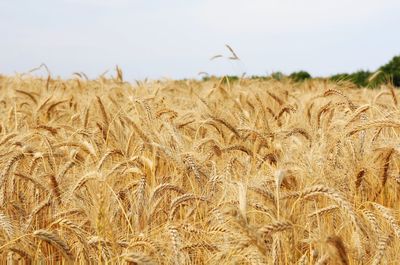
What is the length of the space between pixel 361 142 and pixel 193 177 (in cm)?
85

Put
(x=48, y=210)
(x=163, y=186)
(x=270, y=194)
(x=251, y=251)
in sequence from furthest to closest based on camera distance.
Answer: (x=48, y=210)
(x=163, y=186)
(x=270, y=194)
(x=251, y=251)

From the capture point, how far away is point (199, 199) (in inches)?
87.4

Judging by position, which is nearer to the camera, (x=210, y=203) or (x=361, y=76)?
(x=210, y=203)

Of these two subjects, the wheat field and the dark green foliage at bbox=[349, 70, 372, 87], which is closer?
the wheat field

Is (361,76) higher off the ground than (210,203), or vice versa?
(361,76)

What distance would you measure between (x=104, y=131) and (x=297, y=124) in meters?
1.28

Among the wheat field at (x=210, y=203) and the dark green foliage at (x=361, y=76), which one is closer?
the wheat field at (x=210, y=203)

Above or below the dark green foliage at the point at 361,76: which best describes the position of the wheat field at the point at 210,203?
below

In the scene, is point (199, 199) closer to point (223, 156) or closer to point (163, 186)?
point (163, 186)

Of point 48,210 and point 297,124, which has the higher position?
point 297,124

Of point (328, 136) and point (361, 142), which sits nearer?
point (361, 142)

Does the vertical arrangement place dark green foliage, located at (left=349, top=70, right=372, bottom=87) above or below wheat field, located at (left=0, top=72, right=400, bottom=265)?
above

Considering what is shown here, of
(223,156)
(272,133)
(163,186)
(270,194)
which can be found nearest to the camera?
(270,194)

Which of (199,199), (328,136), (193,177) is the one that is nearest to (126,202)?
(193,177)
